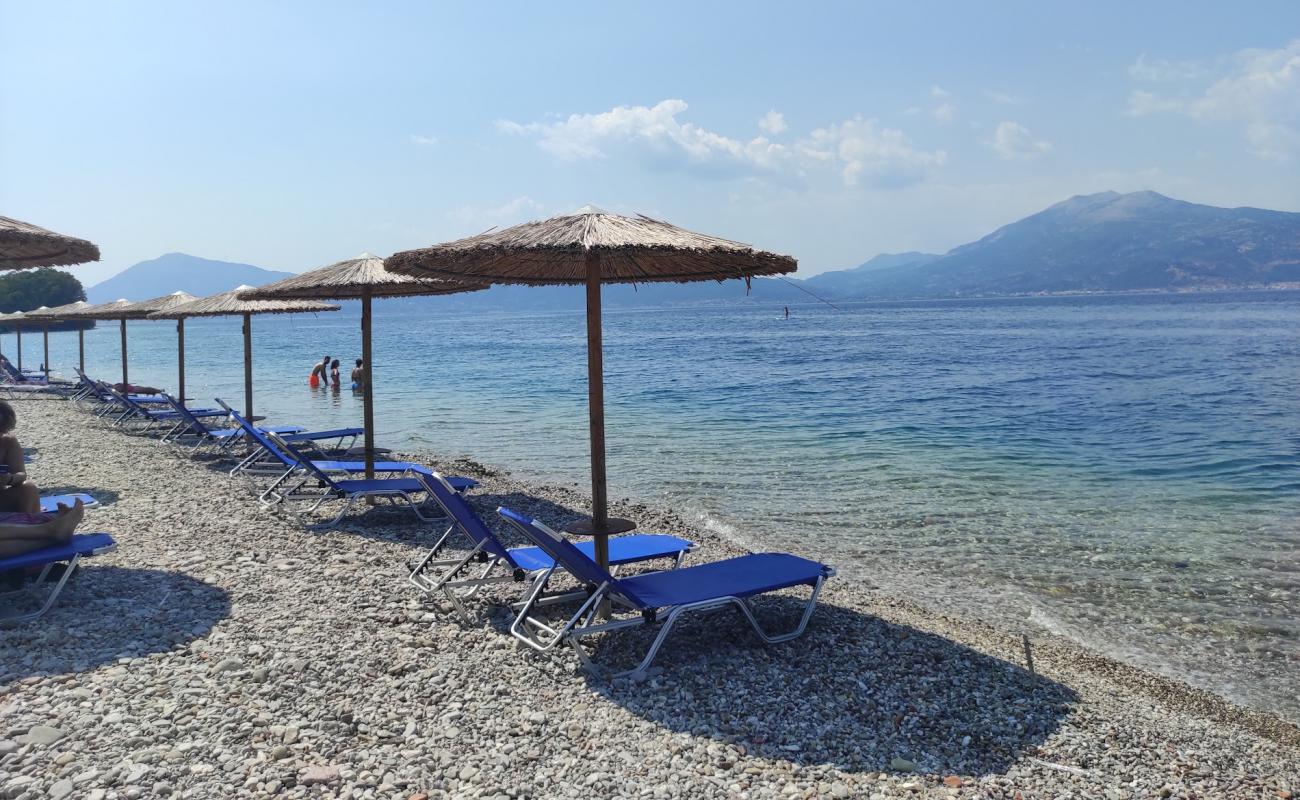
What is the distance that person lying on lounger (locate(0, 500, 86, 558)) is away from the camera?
498 centimetres

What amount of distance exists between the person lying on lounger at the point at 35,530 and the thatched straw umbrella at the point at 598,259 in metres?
2.40

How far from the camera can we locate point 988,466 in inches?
550

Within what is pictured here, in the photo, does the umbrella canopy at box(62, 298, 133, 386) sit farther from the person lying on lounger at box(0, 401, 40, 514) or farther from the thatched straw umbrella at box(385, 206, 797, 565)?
the thatched straw umbrella at box(385, 206, 797, 565)

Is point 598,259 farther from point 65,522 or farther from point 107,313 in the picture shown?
point 107,313

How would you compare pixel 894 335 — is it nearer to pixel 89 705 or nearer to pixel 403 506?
pixel 403 506

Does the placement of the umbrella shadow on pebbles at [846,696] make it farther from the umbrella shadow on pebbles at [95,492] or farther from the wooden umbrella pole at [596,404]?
the umbrella shadow on pebbles at [95,492]

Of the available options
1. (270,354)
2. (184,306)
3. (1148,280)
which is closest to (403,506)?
(184,306)

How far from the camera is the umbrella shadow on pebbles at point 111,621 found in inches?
172

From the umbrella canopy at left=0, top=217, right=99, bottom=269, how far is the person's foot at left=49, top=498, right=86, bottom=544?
2.20 m

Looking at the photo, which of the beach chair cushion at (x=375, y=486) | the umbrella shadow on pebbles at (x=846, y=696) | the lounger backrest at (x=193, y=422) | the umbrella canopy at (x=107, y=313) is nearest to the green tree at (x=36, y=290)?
the umbrella canopy at (x=107, y=313)

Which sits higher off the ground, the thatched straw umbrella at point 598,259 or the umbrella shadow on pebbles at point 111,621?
the thatched straw umbrella at point 598,259

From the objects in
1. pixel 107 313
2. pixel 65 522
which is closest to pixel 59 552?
pixel 65 522

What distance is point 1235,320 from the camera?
66.1 m

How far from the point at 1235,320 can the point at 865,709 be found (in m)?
75.4
